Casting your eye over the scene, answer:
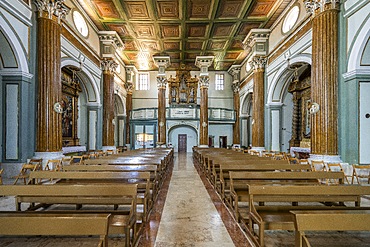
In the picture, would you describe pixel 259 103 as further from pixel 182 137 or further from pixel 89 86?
pixel 182 137

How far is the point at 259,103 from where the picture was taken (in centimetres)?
1541

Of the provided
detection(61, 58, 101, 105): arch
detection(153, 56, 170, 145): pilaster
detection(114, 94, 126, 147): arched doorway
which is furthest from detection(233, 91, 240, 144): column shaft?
detection(61, 58, 101, 105): arch

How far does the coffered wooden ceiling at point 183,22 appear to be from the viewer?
12828 millimetres

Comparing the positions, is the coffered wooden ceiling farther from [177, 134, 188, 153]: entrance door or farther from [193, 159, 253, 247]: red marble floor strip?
[193, 159, 253, 247]: red marble floor strip

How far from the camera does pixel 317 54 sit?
864 cm

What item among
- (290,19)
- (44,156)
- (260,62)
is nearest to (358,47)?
(290,19)

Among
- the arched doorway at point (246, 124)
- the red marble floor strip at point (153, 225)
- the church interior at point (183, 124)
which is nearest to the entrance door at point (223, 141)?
the church interior at point (183, 124)

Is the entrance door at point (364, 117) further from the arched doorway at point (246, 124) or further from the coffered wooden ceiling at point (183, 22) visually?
the arched doorway at point (246, 124)

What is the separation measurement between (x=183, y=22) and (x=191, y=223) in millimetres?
13010

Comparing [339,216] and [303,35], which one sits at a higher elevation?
[303,35]

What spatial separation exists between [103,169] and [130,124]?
18.5m

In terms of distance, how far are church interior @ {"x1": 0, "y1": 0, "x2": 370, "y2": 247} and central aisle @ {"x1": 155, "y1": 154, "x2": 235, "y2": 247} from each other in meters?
0.03

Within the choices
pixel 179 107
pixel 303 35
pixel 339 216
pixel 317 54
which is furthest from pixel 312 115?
pixel 179 107

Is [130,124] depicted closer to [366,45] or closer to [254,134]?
[254,134]
